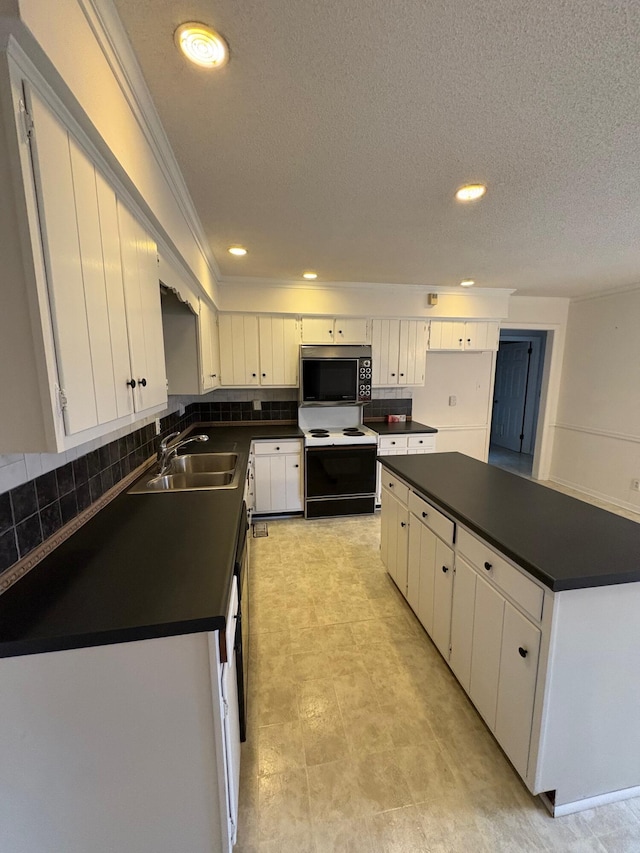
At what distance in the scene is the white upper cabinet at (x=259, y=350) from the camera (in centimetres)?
369

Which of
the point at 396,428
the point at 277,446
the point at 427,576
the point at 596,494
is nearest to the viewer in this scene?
the point at 427,576

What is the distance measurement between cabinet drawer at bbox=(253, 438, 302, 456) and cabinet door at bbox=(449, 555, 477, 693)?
7.15ft

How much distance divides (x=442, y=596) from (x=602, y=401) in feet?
12.7

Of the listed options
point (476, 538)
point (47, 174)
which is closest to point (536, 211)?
point (476, 538)

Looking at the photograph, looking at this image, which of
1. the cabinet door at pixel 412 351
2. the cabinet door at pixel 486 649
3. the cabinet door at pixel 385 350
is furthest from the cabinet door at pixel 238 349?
the cabinet door at pixel 486 649

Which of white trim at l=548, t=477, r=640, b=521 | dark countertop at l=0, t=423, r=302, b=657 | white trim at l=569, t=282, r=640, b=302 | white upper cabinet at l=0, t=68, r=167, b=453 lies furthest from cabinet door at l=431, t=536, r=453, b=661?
white trim at l=569, t=282, r=640, b=302

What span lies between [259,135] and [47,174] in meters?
0.97

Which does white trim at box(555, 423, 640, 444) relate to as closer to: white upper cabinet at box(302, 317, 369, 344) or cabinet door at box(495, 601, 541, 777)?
white upper cabinet at box(302, 317, 369, 344)

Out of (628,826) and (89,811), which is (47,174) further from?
(628,826)

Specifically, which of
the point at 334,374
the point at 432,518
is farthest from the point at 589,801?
the point at 334,374

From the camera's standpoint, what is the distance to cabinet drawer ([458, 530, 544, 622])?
3.86 ft

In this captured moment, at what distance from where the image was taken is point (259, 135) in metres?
1.43

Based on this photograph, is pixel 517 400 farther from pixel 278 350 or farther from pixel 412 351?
pixel 278 350

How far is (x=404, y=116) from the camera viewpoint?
1303mm
